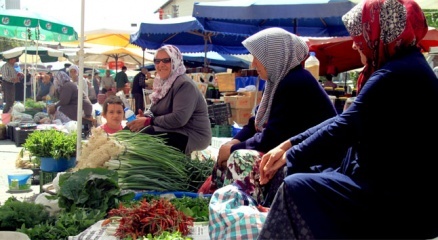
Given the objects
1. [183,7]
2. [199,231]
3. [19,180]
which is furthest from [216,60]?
[183,7]

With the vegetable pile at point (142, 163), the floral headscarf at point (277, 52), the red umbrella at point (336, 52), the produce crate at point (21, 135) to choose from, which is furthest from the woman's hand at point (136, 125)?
the produce crate at point (21, 135)

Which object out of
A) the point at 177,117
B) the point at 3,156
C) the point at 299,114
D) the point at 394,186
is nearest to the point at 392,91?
the point at 394,186

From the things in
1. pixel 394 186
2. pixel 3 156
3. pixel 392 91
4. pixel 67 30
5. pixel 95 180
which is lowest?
pixel 3 156

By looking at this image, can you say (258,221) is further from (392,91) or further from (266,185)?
(392,91)

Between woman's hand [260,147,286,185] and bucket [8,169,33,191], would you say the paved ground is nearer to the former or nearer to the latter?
bucket [8,169,33,191]

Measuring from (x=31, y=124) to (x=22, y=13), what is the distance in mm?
2305

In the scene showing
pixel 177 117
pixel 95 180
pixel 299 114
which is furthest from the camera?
pixel 177 117

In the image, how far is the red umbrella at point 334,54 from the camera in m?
10.3

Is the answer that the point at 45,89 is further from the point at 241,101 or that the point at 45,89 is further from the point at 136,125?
the point at 136,125

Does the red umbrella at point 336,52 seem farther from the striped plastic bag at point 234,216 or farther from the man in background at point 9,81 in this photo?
the man in background at point 9,81

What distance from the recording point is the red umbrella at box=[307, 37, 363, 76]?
10344 mm

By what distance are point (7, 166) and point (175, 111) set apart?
4.40 meters

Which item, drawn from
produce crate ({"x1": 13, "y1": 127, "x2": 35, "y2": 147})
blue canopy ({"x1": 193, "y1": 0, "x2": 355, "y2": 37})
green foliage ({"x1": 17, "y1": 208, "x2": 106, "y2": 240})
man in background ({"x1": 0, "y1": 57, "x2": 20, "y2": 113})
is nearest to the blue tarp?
man in background ({"x1": 0, "y1": 57, "x2": 20, "y2": 113})

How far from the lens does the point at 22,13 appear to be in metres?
9.60
